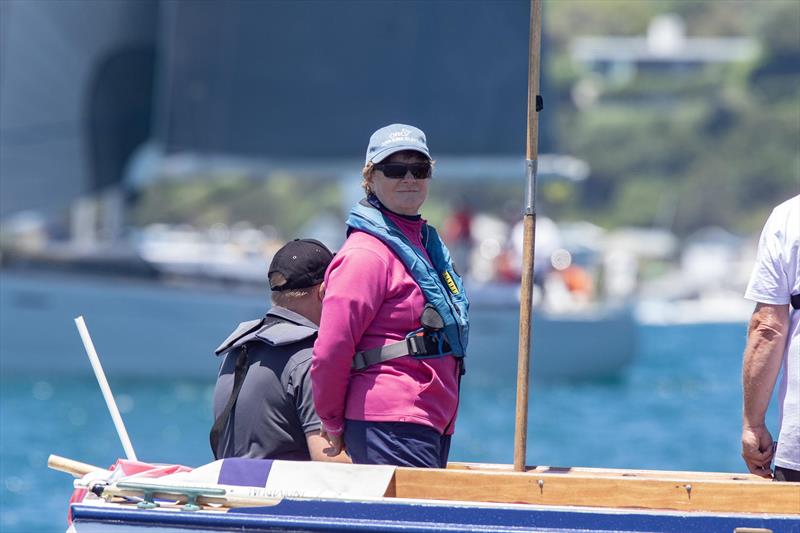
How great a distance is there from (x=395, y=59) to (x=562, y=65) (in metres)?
103

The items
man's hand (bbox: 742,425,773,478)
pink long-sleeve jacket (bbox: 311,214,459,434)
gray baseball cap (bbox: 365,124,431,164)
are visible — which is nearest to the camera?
pink long-sleeve jacket (bbox: 311,214,459,434)

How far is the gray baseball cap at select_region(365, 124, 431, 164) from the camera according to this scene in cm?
393

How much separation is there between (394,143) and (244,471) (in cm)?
103

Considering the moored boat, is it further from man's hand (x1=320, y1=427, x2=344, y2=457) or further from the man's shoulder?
the man's shoulder

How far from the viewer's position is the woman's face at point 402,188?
3953mm

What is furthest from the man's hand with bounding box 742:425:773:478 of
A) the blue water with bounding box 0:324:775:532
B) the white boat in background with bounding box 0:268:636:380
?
the white boat in background with bounding box 0:268:636:380

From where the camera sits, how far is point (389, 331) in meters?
3.91

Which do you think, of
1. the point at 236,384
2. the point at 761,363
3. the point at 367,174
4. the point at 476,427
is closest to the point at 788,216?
the point at 761,363

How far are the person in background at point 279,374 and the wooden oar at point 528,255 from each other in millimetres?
606

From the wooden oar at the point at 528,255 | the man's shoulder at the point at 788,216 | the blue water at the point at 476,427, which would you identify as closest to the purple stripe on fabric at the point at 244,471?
the wooden oar at the point at 528,255

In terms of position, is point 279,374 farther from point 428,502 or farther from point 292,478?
point 428,502

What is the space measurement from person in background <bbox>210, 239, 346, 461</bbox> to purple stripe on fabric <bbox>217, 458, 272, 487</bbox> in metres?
0.17

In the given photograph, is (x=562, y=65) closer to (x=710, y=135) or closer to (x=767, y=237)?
(x=710, y=135)

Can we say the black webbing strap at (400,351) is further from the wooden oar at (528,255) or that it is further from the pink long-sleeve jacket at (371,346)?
the wooden oar at (528,255)
